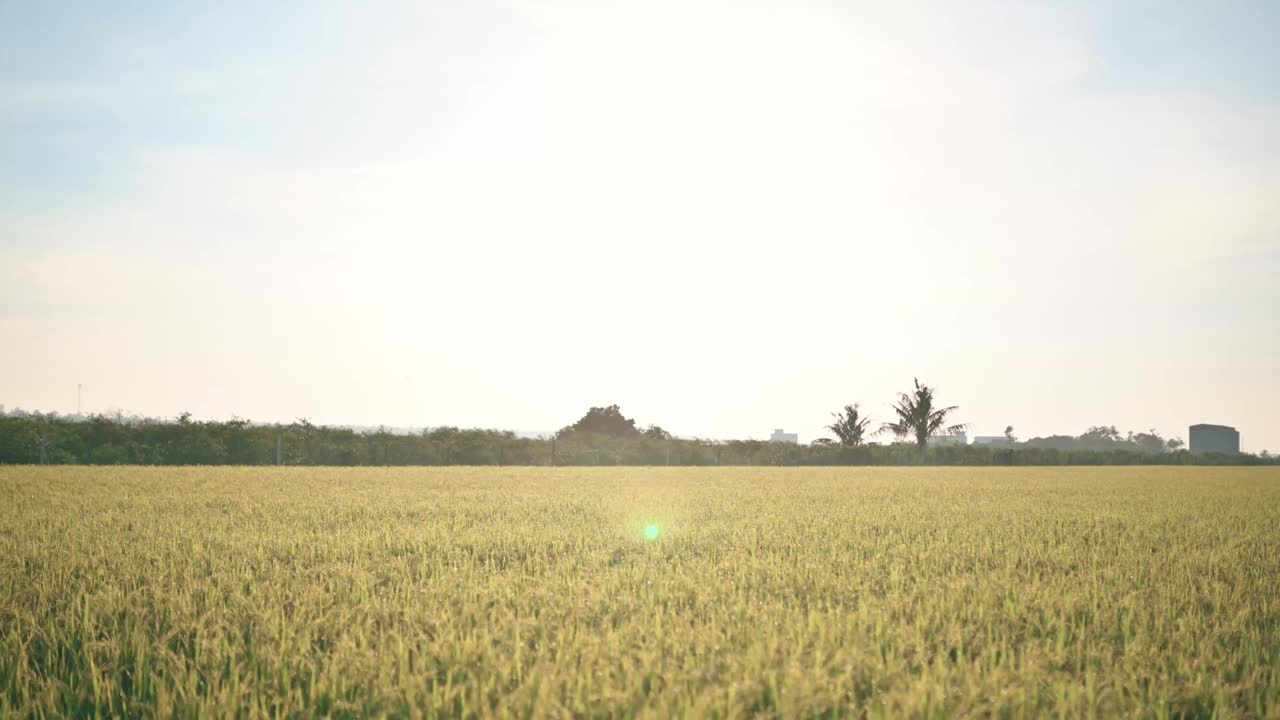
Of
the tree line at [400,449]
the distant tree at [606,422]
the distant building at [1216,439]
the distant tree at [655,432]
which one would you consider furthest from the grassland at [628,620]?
the distant building at [1216,439]

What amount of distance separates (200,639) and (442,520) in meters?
6.38

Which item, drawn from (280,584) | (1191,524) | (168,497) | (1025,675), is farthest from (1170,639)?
(168,497)

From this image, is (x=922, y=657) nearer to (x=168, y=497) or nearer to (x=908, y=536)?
(x=908, y=536)

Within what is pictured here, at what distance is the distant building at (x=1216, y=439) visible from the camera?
403 ft

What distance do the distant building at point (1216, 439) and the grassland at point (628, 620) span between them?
5594 inches

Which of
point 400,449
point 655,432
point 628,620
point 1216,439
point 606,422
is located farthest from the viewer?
point 1216,439

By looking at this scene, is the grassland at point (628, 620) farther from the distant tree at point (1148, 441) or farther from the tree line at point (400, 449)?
the distant tree at point (1148, 441)

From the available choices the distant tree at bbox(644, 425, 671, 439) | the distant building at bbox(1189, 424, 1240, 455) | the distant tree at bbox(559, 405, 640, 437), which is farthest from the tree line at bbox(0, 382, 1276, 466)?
the distant building at bbox(1189, 424, 1240, 455)

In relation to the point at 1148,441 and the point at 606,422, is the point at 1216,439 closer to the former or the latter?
the point at 1148,441

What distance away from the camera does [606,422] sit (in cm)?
7144

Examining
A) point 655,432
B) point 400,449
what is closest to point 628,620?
point 400,449

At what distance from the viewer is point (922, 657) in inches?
149

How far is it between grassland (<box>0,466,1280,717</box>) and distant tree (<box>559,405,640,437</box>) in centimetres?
6101

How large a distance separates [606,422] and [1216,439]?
111043 mm
